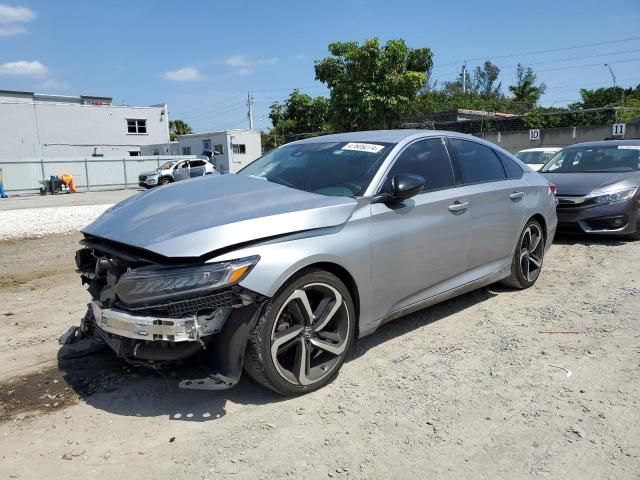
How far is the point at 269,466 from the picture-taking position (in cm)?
265

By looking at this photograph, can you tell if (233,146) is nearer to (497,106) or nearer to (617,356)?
(497,106)

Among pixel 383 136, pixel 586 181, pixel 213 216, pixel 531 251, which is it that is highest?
pixel 383 136

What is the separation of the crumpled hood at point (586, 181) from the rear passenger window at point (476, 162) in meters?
3.28

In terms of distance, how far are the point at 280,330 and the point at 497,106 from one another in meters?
46.3

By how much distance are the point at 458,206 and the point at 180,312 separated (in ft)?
8.20

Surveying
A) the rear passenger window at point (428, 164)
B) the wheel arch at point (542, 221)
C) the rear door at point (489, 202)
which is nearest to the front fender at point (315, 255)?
the rear passenger window at point (428, 164)

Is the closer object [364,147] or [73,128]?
[364,147]

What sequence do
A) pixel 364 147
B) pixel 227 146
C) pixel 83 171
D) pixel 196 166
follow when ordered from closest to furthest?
pixel 364 147 < pixel 83 171 < pixel 196 166 < pixel 227 146

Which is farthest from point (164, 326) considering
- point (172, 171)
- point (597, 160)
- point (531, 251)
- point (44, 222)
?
point (172, 171)

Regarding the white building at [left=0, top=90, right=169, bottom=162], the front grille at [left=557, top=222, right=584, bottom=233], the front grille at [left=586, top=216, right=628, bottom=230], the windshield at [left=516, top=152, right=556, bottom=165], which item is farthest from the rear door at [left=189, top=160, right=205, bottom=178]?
the front grille at [left=586, top=216, right=628, bottom=230]

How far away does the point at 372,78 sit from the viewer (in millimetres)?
25359

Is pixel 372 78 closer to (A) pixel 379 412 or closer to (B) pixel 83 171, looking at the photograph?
(B) pixel 83 171

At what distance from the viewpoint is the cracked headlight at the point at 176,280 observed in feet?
9.29

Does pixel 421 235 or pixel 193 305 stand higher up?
pixel 421 235
